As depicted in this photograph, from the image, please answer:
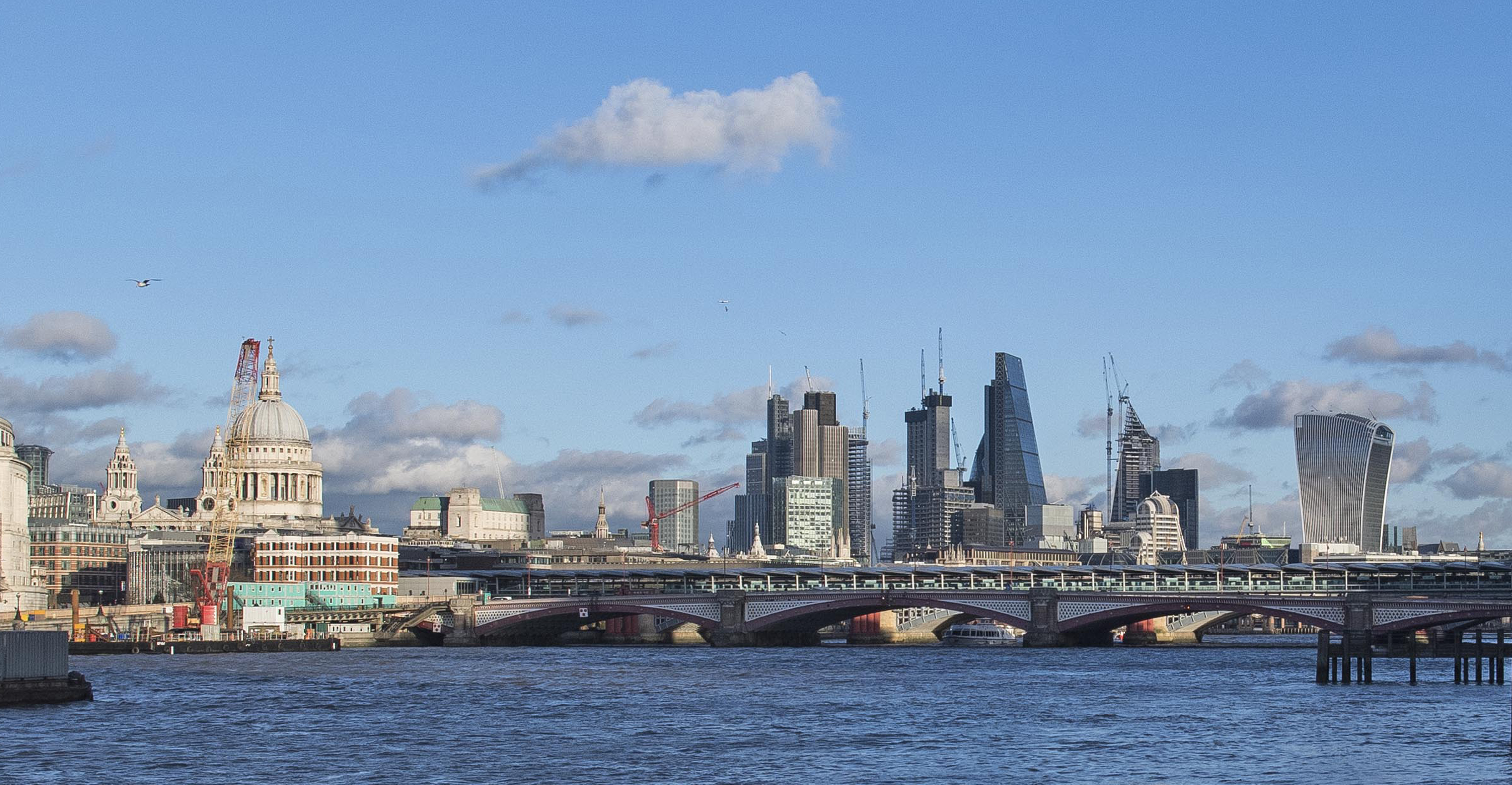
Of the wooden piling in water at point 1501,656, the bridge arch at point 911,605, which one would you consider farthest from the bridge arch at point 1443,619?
the bridge arch at point 911,605

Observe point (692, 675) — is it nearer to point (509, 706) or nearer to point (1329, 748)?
point (509, 706)

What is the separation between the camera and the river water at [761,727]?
77.5 m

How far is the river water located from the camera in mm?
77500

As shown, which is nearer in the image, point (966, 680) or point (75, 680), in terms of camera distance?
point (75, 680)

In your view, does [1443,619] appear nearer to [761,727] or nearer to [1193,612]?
[1193,612]

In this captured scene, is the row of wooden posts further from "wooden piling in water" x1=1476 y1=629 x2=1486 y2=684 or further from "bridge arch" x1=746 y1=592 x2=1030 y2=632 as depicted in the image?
"bridge arch" x1=746 y1=592 x2=1030 y2=632

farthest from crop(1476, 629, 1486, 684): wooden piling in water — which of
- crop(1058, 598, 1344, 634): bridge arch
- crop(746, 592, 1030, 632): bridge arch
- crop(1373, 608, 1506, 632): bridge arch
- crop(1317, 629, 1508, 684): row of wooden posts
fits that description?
crop(746, 592, 1030, 632): bridge arch

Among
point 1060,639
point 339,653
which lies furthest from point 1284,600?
point 339,653

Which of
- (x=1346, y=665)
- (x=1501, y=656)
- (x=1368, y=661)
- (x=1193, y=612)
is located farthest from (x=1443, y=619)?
(x=1501, y=656)

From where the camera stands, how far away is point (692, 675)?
14075 centimetres

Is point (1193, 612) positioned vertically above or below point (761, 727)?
above

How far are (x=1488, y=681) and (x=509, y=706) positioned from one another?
202 feet

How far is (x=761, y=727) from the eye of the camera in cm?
9625

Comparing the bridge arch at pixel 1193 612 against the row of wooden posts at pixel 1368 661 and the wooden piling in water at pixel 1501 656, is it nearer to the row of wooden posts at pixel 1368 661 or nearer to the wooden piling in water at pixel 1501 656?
the row of wooden posts at pixel 1368 661
